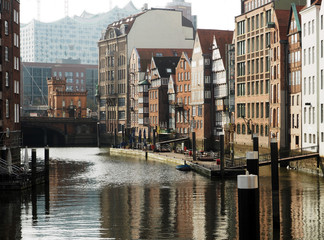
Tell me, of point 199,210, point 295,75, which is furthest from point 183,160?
point 199,210

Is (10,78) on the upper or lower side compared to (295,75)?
lower

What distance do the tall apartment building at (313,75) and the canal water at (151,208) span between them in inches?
214

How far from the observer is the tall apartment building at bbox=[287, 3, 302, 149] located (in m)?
84.2

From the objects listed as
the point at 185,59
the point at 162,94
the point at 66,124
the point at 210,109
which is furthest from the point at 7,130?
the point at 66,124

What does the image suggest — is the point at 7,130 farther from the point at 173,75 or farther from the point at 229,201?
the point at 173,75

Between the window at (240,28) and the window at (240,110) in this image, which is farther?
the window at (240,110)

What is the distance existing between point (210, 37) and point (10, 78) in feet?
176

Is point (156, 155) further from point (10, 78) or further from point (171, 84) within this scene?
point (10, 78)

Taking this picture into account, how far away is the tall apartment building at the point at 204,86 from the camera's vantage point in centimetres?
Result: 11994

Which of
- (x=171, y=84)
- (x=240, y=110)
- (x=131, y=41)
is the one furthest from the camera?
(x=131, y=41)

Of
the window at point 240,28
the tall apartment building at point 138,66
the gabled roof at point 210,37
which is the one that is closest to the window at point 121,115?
the tall apartment building at point 138,66

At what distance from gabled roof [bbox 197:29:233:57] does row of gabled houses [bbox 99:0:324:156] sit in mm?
176

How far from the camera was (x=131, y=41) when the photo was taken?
175500mm

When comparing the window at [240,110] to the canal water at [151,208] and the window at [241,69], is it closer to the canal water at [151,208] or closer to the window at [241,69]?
the window at [241,69]
